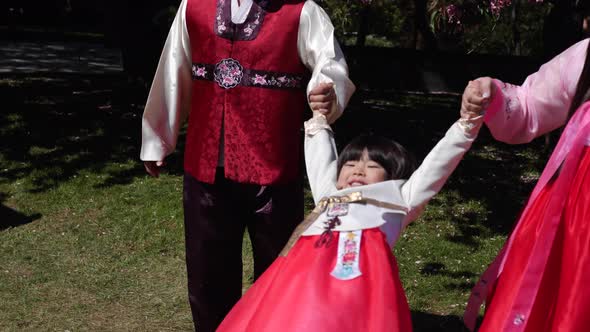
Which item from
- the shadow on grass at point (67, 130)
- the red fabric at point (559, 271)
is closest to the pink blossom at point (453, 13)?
the shadow on grass at point (67, 130)

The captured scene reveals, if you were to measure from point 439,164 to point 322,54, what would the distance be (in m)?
0.76

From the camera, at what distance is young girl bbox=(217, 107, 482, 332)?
100 inches

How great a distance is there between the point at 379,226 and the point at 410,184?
0.20m

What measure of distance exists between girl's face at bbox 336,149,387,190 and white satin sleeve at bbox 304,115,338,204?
4cm

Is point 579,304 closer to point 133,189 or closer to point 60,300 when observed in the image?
point 60,300

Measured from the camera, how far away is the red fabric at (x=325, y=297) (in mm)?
2520

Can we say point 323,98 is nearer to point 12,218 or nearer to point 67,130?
point 12,218

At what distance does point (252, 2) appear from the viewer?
3271 millimetres

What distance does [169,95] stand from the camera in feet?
11.6

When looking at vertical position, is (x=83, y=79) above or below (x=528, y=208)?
below

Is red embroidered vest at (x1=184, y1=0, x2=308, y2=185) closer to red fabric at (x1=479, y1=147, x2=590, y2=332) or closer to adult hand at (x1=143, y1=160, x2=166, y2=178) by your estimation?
adult hand at (x1=143, y1=160, x2=166, y2=178)

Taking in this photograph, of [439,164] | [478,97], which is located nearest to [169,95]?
[439,164]

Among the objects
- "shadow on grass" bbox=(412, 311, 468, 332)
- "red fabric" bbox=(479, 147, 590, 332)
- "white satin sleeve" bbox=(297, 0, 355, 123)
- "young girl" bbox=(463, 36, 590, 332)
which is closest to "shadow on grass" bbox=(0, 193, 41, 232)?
"shadow on grass" bbox=(412, 311, 468, 332)

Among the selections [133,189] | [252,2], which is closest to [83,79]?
[133,189]
